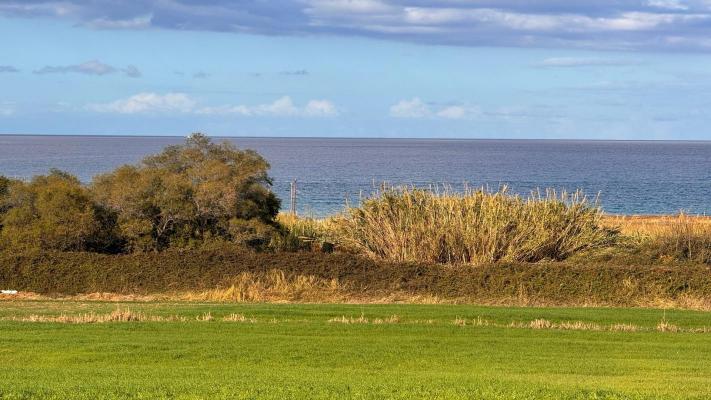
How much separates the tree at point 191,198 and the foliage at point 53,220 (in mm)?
669

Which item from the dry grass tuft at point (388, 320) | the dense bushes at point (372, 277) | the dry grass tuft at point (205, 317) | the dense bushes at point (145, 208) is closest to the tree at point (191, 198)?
the dense bushes at point (145, 208)

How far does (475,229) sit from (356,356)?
13423mm

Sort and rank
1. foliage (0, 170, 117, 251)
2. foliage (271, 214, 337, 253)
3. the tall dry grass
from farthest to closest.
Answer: foliage (271, 214, 337, 253)
foliage (0, 170, 117, 251)
the tall dry grass

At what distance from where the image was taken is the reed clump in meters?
25.1

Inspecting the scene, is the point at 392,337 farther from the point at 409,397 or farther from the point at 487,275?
the point at 487,275

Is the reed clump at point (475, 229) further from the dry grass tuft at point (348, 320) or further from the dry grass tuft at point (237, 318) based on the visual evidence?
the dry grass tuft at point (237, 318)

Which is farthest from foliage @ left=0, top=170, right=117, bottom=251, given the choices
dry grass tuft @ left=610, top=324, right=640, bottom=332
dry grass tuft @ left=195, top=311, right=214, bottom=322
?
dry grass tuft @ left=610, top=324, right=640, bottom=332

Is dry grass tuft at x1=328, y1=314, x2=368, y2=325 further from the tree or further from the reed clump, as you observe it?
the tree

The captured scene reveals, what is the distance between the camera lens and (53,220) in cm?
2538

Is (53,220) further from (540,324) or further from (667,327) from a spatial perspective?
(667,327)

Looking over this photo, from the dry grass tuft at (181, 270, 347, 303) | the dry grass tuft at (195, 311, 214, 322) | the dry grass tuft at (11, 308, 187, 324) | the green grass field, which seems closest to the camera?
the green grass field

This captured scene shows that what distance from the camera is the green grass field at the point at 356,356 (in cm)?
962

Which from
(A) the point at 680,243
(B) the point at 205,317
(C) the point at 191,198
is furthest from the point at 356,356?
(A) the point at 680,243

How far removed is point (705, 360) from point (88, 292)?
50.3ft
